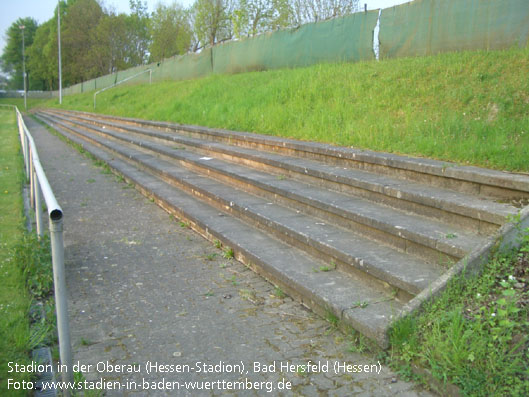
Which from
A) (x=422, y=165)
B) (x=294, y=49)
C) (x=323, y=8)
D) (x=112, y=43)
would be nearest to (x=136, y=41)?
(x=112, y=43)

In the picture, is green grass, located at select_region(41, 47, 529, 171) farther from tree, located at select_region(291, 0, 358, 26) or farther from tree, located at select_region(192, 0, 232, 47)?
tree, located at select_region(192, 0, 232, 47)

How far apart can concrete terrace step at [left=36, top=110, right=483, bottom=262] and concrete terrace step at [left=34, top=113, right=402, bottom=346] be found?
527 millimetres

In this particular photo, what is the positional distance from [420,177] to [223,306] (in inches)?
98.1

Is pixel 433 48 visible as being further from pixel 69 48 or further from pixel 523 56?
pixel 69 48

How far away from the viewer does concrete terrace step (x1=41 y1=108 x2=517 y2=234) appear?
144 inches

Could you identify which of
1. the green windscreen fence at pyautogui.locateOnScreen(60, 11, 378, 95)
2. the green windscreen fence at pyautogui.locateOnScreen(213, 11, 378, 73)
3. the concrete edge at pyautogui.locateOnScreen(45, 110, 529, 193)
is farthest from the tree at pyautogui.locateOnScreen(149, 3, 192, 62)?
the concrete edge at pyautogui.locateOnScreen(45, 110, 529, 193)

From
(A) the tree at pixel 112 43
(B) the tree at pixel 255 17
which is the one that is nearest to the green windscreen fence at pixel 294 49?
(B) the tree at pixel 255 17

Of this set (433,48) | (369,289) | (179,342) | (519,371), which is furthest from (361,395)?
(433,48)

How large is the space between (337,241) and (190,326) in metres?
1.53

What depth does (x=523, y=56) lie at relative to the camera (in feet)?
22.7

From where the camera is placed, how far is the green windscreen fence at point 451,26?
7809mm

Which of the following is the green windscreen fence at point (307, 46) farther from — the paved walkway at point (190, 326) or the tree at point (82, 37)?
the tree at point (82, 37)

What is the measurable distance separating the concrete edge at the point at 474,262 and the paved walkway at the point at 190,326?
0.46 meters

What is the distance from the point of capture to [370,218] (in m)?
4.24
